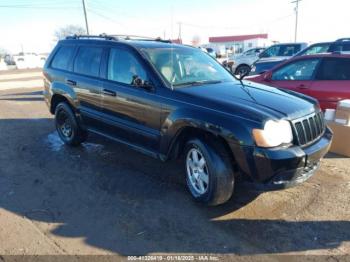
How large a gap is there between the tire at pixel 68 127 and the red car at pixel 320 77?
13.4 feet

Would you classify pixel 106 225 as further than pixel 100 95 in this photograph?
No

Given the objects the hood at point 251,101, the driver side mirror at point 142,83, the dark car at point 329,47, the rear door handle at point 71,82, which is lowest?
the hood at point 251,101

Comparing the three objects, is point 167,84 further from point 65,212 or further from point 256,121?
point 65,212

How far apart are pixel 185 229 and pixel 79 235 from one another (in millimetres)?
1052

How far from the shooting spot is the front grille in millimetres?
3469

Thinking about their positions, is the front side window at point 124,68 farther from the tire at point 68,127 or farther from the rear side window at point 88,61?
the tire at point 68,127

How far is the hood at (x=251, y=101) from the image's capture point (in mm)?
3427

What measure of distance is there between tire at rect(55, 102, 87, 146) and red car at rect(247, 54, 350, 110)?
4071 millimetres

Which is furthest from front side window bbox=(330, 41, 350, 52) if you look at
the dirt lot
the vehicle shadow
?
the vehicle shadow

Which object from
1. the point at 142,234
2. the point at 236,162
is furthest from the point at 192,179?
the point at 142,234

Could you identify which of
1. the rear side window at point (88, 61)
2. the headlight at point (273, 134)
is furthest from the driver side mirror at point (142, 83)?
the headlight at point (273, 134)

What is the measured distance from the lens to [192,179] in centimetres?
397

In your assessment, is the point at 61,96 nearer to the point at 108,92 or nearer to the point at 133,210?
the point at 108,92

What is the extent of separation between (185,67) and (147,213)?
205cm
